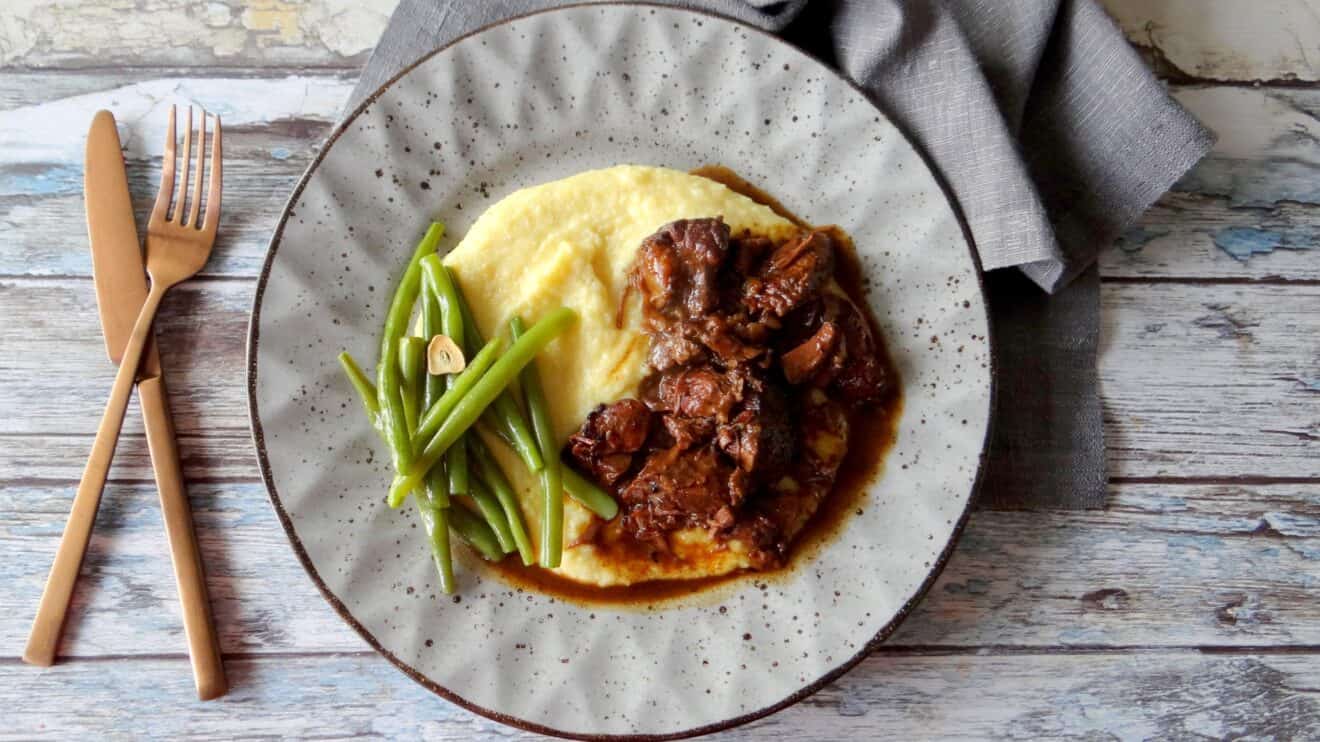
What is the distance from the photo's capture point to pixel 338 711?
4156 mm

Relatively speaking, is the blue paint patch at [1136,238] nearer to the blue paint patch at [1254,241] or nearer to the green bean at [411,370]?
the blue paint patch at [1254,241]

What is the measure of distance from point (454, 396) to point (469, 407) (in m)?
0.08

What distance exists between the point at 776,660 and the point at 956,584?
3.15ft

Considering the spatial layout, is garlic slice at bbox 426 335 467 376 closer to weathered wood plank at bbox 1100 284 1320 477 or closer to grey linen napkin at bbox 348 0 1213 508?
grey linen napkin at bbox 348 0 1213 508

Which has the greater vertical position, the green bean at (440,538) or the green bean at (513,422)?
the green bean at (513,422)

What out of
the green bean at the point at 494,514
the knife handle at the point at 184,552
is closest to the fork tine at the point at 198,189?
the knife handle at the point at 184,552

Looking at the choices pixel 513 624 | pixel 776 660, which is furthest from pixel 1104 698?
pixel 513 624

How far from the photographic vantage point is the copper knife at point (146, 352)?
4.08m

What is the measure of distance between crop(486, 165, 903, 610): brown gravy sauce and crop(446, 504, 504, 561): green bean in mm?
97

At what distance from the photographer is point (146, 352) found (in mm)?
4199

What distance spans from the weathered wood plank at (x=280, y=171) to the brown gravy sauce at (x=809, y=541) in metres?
1.33

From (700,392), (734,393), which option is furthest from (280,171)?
(734,393)

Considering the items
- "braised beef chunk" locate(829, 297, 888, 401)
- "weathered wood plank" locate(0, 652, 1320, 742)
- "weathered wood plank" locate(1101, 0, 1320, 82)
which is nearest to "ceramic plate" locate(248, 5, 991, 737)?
"braised beef chunk" locate(829, 297, 888, 401)

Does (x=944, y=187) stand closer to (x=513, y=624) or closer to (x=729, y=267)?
(x=729, y=267)
